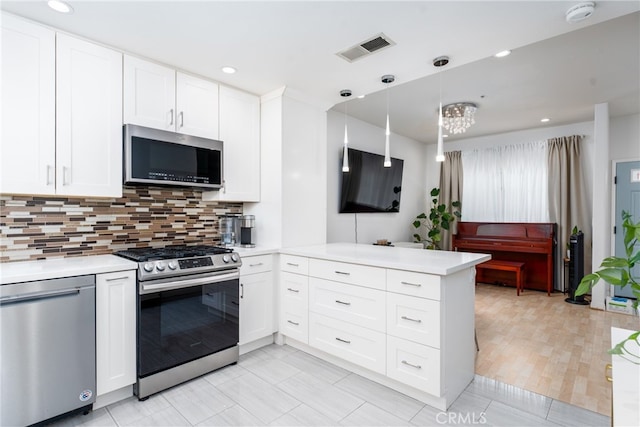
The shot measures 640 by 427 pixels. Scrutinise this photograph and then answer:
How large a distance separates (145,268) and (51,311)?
52 cm

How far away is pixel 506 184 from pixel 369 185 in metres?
2.61

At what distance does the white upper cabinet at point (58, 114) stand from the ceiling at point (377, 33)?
0.48 feet

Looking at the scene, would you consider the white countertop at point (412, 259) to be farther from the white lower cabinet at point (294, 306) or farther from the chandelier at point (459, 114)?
the chandelier at point (459, 114)

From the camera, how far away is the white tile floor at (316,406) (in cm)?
196

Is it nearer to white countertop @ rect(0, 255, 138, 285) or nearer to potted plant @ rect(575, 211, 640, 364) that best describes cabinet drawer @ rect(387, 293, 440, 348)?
potted plant @ rect(575, 211, 640, 364)

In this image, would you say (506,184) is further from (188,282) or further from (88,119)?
(88,119)

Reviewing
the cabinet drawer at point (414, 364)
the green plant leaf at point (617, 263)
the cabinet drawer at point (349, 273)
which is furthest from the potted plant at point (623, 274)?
the cabinet drawer at point (349, 273)

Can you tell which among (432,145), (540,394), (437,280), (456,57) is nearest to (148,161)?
(437,280)

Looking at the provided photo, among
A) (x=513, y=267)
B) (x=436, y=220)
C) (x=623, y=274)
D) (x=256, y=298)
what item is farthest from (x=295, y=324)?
(x=436, y=220)

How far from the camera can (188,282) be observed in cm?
236

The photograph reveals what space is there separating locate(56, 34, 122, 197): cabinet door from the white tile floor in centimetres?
150

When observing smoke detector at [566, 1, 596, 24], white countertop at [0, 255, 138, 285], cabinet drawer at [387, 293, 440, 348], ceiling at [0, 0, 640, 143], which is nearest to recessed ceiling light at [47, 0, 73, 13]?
ceiling at [0, 0, 640, 143]

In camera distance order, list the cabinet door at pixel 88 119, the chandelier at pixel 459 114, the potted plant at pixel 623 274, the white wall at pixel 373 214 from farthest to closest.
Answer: the white wall at pixel 373 214 → the chandelier at pixel 459 114 → the cabinet door at pixel 88 119 → the potted plant at pixel 623 274

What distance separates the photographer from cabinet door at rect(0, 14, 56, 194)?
6.33 feet
